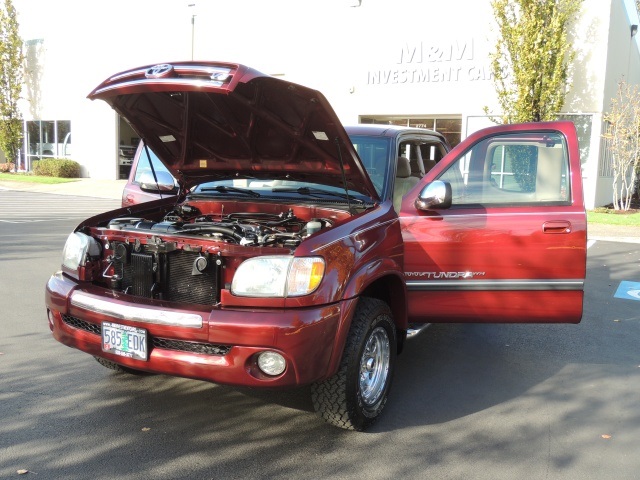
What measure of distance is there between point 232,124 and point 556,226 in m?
2.31

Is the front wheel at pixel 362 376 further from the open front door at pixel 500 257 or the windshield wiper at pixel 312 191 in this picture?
the windshield wiper at pixel 312 191

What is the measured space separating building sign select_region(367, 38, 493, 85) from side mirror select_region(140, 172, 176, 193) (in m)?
14.3

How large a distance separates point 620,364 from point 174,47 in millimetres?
24158

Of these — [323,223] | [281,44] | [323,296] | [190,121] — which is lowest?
[323,296]

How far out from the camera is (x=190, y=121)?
4.38 m

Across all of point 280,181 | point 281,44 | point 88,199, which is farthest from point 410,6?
point 280,181

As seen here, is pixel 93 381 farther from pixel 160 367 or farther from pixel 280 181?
pixel 280 181

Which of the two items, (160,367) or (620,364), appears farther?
(620,364)

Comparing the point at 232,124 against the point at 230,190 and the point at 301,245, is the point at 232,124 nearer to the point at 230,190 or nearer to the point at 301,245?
the point at 230,190

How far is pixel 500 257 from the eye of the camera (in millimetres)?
4242

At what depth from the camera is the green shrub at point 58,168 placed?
2798 cm

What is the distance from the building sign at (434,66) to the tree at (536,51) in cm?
165

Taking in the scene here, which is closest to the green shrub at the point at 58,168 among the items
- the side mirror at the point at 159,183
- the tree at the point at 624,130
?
the tree at the point at 624,130

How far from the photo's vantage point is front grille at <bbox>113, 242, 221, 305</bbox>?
11.1 ft
